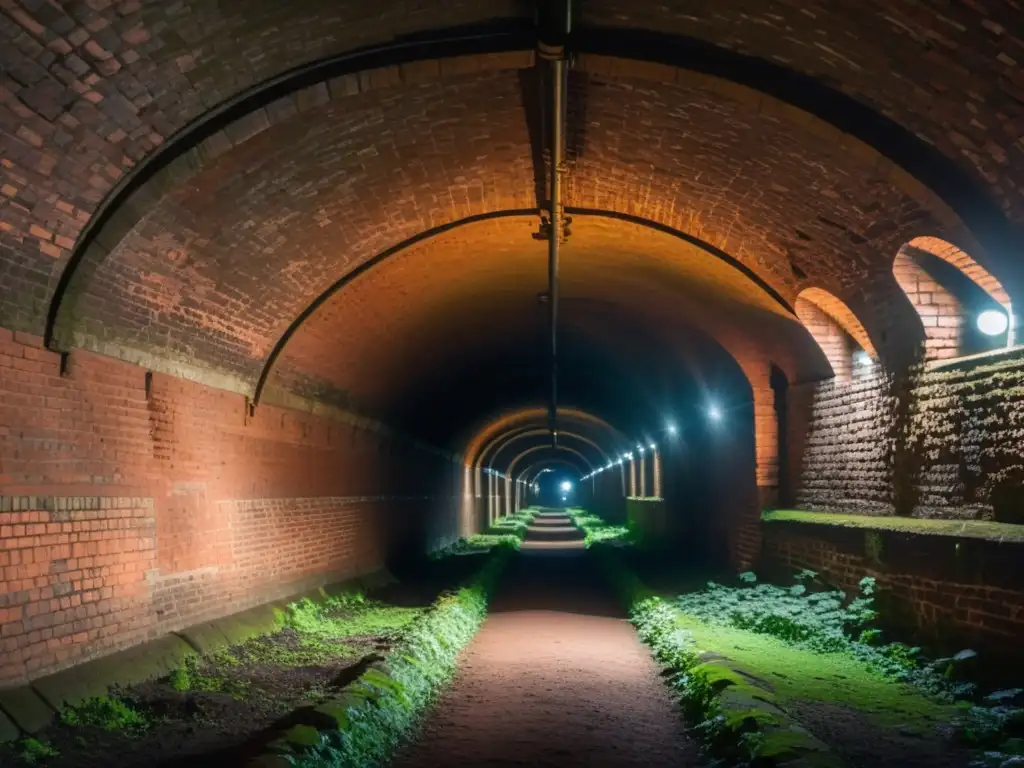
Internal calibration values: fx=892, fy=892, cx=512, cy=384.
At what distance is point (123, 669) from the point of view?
745cm

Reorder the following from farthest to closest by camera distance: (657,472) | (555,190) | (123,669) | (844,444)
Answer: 1. (657,472)
2. (844,444)
3. (555,190)
4. (123,669)

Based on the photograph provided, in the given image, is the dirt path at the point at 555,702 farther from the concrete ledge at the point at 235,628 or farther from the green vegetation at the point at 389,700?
the concrete ledge at the point at 235,628

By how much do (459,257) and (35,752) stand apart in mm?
8136

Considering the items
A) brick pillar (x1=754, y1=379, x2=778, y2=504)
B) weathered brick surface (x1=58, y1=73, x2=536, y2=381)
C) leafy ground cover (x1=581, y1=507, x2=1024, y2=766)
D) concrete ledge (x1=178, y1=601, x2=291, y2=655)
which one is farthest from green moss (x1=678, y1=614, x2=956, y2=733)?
weathered brick surface (x1=58, y1=73, x2=536, y2=381)

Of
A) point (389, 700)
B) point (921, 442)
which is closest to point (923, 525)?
point (921, 442)

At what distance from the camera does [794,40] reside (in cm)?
647

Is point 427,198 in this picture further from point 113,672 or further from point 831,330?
point 113,672

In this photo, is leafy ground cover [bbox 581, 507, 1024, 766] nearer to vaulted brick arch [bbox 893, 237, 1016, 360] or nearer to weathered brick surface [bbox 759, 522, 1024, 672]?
weathered brick surface [bbox 759, 522, 1024, 672]

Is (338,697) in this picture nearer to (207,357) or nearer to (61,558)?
(61,558)

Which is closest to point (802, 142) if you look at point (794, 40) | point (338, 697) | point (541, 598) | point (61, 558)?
point (794, 40)

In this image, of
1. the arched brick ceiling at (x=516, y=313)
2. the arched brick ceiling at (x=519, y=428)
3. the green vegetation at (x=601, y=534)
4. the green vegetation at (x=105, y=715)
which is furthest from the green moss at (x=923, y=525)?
the arched brick ceiling at (x=519, y=428)

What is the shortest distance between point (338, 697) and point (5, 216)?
405cm

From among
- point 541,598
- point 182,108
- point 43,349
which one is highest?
point 182,108

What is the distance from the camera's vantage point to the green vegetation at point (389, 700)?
5445mm
